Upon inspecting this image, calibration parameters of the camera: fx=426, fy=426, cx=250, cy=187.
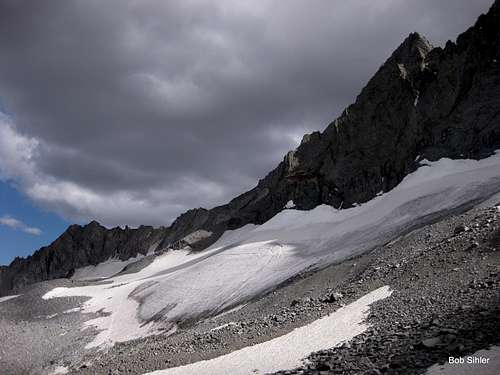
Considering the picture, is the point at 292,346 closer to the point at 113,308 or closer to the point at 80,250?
the point at 113,308

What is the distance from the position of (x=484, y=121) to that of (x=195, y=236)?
189 ft

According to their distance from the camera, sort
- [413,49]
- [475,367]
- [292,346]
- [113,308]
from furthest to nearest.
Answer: [413,49], [113,308], [292,346], [475,367]

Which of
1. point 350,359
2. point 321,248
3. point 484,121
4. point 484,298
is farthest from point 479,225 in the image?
point 484,121

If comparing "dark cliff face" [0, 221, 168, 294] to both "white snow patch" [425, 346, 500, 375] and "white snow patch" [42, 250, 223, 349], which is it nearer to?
"white snow patch" [42, 250, 223, 349]

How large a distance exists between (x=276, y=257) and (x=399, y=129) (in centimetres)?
3305

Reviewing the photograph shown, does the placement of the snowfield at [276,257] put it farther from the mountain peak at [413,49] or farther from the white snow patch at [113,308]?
the mountain peak at [413,49]

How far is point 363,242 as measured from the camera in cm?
4131

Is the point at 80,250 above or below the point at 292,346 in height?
above

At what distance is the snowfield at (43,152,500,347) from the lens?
128 feet

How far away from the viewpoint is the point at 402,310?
16141mm

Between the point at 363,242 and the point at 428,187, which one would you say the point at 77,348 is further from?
the point at 428,187

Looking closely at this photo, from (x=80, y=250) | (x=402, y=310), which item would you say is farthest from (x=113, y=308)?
(x=80, y=250)

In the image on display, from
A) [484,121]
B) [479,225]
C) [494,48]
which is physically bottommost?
[479,225]

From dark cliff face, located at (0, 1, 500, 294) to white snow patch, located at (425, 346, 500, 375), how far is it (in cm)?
4934
